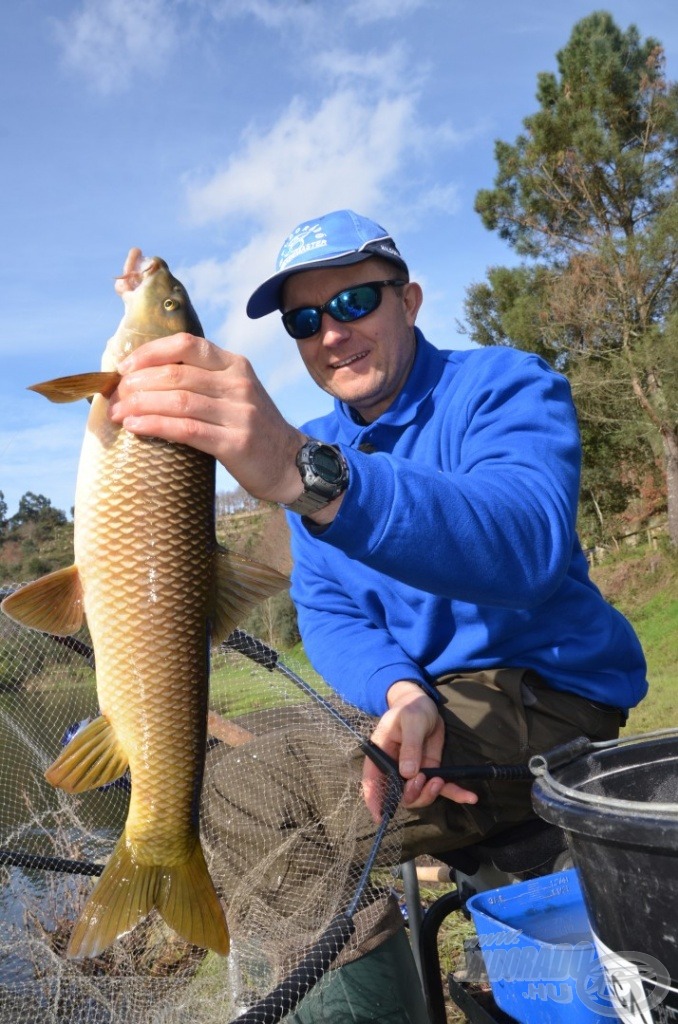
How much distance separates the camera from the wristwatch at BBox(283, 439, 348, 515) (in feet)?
6.26

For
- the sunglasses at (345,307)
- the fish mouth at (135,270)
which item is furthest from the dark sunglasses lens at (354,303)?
the fish mouth at (135,270)

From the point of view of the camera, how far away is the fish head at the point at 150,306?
1922mm

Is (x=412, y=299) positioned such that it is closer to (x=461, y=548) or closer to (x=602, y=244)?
(x=461, y=548)

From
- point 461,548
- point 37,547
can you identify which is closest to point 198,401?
point 461,548

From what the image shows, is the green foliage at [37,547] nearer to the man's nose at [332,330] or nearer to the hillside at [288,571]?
the hillside at [288,571]

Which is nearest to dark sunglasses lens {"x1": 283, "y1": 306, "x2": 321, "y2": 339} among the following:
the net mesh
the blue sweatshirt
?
the blue sweatshirt

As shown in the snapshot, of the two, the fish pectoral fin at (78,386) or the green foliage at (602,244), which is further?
the green foliage at (602,244)

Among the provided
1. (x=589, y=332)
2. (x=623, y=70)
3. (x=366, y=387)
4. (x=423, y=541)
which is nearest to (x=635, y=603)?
(x=589, y=332)

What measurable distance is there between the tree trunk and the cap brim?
16.2 meters

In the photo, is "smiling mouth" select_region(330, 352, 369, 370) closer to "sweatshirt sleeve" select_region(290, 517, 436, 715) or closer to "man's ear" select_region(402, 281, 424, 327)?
"man's ear" select_region(402, 281, 424, 327)

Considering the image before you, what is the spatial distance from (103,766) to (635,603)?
17368 millimetres

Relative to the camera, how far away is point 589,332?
19.4 m

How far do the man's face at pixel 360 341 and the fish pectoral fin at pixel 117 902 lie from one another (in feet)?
6.70

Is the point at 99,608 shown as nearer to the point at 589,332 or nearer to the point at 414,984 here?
the point at 414,984
